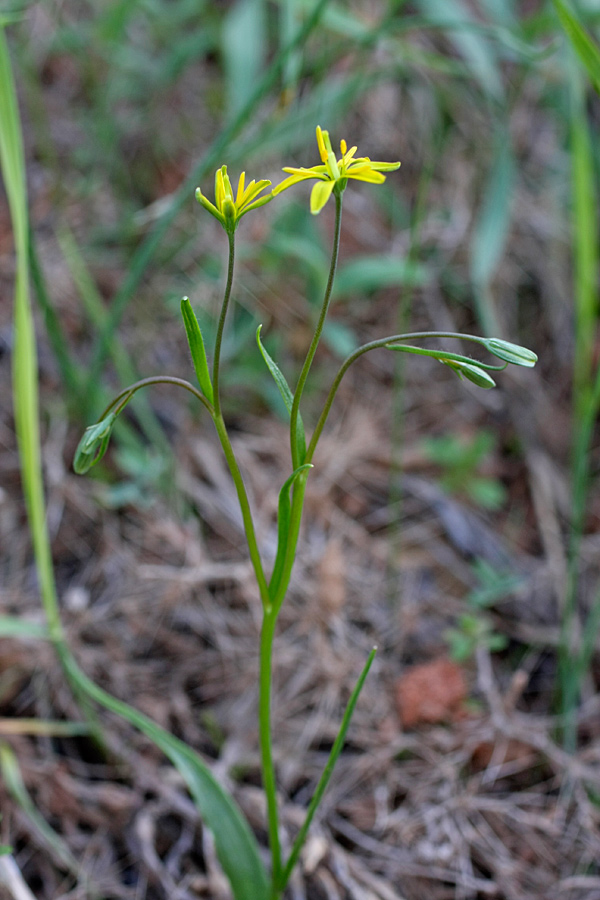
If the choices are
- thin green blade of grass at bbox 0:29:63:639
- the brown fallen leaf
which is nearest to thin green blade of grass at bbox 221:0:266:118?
thin green blade of grass at bbox 0:29:63:639

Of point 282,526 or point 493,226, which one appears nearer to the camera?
point 282,526

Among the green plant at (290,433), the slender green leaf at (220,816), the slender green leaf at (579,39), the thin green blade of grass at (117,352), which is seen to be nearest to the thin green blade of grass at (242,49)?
the thin green blade of grass at (117,352)

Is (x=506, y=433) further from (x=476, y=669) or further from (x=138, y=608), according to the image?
(x=138, y=608)

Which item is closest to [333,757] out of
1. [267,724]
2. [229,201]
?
[267,724]

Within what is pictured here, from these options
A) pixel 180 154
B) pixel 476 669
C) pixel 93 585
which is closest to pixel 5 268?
pixel 180 154

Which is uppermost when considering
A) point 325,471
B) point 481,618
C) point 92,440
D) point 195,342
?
point 195,342

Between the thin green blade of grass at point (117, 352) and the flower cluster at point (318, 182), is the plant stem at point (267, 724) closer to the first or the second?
the flower cluster at point (318, 182)

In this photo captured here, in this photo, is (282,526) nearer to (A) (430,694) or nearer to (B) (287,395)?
(B) (287,395)

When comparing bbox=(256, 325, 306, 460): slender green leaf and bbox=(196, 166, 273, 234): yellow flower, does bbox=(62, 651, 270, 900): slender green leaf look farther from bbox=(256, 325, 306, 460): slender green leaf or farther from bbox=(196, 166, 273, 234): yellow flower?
bbox=(196, 166, 273, 234): yellow flower
